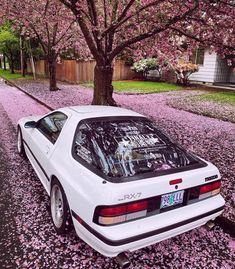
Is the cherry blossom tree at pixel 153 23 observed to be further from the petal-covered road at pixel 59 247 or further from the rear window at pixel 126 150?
the petal-covered road at pixel 59 247

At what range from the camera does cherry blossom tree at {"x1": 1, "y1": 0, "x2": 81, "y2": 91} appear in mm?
13500

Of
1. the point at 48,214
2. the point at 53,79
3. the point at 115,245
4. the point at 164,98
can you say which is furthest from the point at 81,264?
the point at 53,79

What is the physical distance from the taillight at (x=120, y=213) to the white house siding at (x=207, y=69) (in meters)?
19.0

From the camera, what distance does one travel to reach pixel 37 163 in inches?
173

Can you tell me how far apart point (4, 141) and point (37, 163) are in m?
3.14

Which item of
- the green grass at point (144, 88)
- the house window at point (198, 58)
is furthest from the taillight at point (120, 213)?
the house window at point (198, 58)

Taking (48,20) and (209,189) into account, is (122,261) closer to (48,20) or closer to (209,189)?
(209,189)

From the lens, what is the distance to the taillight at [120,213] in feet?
8.50

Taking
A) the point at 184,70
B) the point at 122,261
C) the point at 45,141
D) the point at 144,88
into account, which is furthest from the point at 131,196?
the point at 184,70

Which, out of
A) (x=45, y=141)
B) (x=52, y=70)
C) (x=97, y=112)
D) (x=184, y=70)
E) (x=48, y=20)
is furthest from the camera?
(x=184, y=70)

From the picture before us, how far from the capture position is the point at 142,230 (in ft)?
8.65

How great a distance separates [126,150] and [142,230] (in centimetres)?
101

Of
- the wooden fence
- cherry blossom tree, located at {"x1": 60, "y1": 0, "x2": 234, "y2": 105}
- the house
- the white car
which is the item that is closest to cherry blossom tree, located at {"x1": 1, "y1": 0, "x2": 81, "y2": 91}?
cherry blossom tree, located at {"x1": 60, "y1": 0, "x2": 234, "y2": 105}

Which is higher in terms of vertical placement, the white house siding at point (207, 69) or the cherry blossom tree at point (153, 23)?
the cherry blossom tree at point (153, 23)
